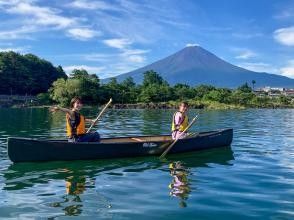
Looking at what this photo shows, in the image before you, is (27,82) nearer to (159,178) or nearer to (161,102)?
(161,102)

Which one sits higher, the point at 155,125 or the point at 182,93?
the point at 182,93

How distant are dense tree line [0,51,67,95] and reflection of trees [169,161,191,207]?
378 ft

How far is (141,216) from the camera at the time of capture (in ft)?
33.9

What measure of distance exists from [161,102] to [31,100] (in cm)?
3328

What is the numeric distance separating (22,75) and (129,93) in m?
30.4

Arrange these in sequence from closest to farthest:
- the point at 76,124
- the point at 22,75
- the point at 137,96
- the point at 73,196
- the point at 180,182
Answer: the point at 73,196 → the point at 180,182 → the point at 76,124 → the point at 137,96 → the point at 22,75

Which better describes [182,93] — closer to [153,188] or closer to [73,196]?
[153,188]

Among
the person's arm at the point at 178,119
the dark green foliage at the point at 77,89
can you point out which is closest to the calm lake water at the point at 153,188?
the person's arm at the point at 178,119

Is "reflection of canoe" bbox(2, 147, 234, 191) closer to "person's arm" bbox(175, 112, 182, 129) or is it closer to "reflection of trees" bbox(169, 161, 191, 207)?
"reflection of trees" bbox(169, 161, 191, 207)

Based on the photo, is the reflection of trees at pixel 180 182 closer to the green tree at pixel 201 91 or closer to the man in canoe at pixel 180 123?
the man in canoe at pixel 180 123

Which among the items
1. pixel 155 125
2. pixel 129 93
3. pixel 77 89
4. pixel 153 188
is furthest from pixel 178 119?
pixel 129 93

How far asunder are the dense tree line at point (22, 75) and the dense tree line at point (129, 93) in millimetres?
8811

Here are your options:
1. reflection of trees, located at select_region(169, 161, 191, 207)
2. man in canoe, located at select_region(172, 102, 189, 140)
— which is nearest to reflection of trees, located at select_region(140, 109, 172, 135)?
man in canoe, located at select_region(172, 102, 189, 140)

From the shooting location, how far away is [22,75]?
129250 mm
